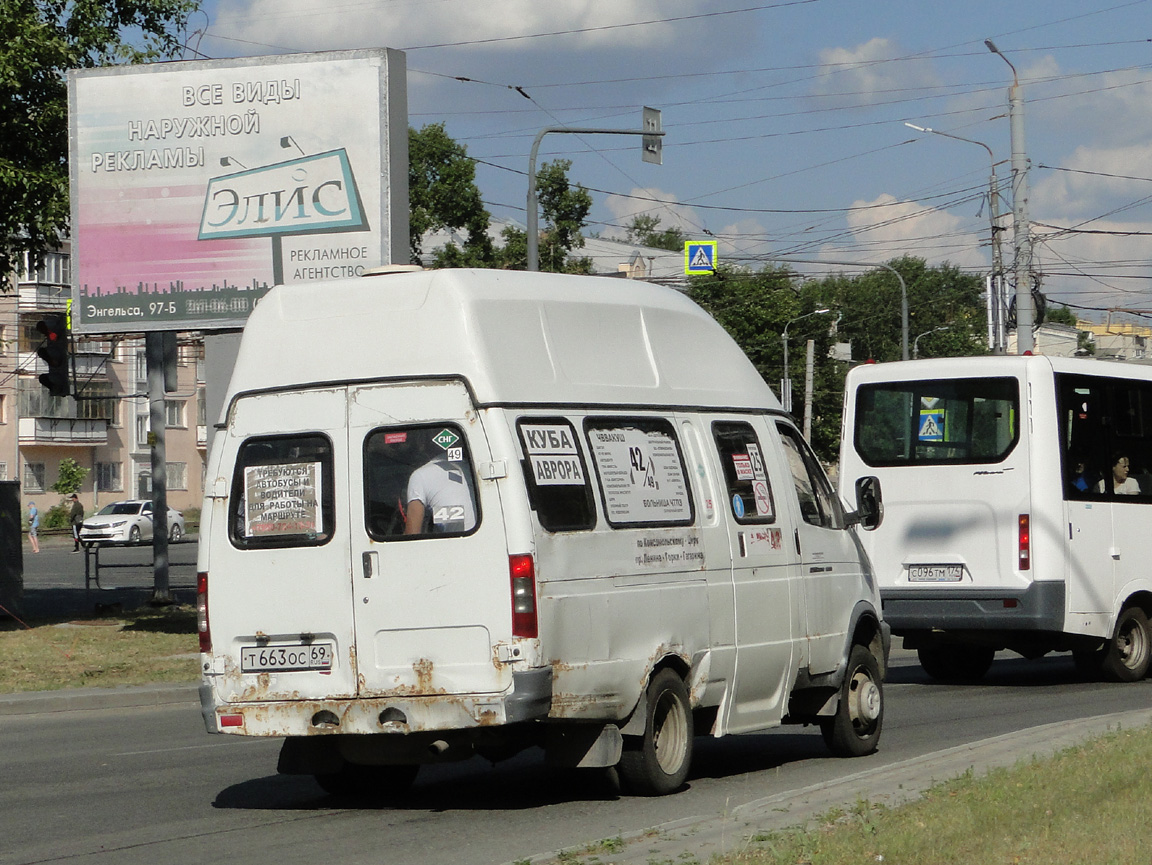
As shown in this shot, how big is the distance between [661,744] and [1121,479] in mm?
8986

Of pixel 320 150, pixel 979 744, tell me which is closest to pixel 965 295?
pixel 320 150

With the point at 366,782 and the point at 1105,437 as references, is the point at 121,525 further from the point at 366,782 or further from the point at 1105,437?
the point at 366,782

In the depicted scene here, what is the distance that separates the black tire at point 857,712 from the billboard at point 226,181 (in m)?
11.5

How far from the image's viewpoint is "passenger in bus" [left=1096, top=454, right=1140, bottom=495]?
54.3 ft

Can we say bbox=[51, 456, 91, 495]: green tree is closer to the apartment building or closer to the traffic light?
the apartment building

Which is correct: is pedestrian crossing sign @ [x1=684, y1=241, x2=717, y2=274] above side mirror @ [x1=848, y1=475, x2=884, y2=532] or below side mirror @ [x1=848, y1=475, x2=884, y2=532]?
above

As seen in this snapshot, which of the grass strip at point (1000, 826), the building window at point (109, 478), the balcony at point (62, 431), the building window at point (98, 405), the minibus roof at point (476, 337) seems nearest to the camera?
the grass strip at point (1000, 826)

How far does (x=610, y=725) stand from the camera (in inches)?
347

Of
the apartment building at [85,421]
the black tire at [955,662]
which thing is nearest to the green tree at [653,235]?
the apartment building at [85,421]

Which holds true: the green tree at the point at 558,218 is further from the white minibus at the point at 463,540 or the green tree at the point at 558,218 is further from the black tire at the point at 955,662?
the white minibus at the point at 463,540

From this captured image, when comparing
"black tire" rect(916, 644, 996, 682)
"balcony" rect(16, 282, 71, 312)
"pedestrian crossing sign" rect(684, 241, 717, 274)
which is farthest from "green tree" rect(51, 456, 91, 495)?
"black tire" rect(916, 644, 996, 682)

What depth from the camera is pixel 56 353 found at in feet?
73.3

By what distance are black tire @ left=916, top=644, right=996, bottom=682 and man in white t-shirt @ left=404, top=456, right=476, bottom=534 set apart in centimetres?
1020

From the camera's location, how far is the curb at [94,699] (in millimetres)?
15648
